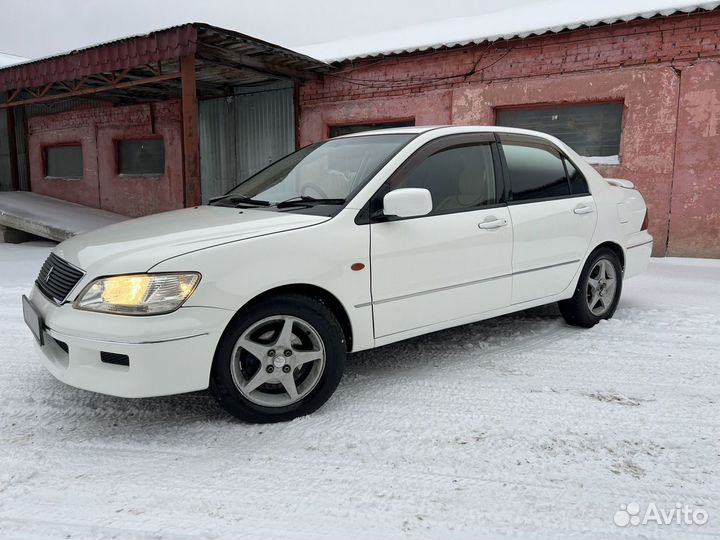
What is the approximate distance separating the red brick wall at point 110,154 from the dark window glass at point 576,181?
32.7 ft

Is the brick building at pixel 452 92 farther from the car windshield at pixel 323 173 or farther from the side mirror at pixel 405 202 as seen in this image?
the side mirror at pixel 405 202

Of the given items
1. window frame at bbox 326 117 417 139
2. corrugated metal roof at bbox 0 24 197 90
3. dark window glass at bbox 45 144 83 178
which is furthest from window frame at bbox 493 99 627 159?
dark window glass at bbox 45 144 83 178

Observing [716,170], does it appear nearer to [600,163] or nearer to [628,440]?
[600,163]

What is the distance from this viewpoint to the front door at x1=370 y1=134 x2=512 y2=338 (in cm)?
311

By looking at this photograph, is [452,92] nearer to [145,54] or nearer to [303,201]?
[145,54]

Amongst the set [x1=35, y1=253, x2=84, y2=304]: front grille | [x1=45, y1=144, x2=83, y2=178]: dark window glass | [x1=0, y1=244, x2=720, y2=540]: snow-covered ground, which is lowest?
[x1=0, y1=244, x2=720, y2=540]: snow-covered ground

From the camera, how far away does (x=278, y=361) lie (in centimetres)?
279

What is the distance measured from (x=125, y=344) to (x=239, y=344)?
0.51 metres

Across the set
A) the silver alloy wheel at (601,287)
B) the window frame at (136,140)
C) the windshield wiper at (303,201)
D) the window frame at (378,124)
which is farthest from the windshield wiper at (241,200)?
the window frame at (136,140)

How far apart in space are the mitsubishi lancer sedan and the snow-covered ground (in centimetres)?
33

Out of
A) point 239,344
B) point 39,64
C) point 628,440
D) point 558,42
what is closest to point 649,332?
point 628,440

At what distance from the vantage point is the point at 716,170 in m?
7.44

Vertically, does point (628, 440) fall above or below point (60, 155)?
below

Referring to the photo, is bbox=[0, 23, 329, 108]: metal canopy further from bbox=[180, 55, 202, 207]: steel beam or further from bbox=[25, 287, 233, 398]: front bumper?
bbox=[25, 287, 233, 398]: front bumper
